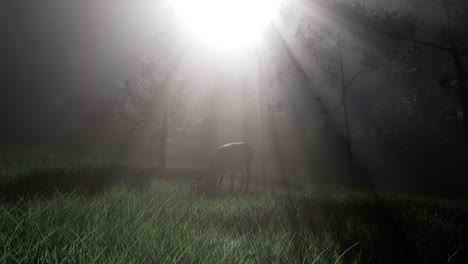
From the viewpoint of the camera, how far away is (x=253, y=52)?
15719 millimetres

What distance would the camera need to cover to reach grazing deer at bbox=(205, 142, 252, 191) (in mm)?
8047

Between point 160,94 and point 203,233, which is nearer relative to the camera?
point 203,233

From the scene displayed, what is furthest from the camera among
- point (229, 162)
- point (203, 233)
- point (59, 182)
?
point (229, 162)

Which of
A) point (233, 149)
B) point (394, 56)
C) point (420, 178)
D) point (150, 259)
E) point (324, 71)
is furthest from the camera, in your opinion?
point (420, 178)

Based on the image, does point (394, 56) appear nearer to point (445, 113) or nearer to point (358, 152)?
point (445, 113)

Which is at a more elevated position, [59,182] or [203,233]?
[59,182]

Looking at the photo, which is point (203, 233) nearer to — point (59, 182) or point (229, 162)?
point (59, 182)

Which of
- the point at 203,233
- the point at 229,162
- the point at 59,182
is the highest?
the point at 229,162

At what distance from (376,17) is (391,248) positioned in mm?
10013

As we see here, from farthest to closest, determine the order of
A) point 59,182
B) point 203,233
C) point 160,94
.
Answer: point 160,94 → point 59,182 → point 203,233

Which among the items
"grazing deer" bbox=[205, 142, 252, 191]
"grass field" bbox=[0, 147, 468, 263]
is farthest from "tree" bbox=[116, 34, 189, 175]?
"grass field" bbox=[0, 147, 468, 263]

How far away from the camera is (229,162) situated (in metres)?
8.95

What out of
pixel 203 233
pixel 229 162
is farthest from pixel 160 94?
pixel 203 233

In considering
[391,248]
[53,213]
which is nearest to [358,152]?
[391,248]
